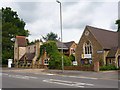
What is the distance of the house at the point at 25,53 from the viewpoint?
66938 millimetres

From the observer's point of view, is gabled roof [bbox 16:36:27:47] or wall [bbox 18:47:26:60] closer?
wall [bbox 18:47:26:60]

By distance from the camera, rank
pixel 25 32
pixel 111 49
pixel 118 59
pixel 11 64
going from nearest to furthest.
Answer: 1. pixel 118 59
2. pixel 111 49
3. pixel 11 64
4. pixel 25 32

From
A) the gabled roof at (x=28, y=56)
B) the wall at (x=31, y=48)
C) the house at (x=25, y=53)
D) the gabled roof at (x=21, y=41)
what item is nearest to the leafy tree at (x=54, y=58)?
the house at (x=25, y=53)

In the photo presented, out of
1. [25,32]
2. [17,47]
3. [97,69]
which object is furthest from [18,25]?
[97,69]

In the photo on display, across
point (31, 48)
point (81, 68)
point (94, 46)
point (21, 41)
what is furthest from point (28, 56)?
point (81, 68)

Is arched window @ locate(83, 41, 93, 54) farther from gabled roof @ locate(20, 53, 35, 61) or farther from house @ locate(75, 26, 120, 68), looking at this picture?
gabled roof @ locate(20, 53, 35, 61)

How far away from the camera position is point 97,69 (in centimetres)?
3784

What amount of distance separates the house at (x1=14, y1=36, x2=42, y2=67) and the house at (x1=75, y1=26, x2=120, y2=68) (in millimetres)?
13922

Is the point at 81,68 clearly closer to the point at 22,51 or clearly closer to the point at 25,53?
the point at 25,53

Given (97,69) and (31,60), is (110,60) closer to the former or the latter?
(97,69)

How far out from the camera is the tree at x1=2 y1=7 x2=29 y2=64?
8238cm

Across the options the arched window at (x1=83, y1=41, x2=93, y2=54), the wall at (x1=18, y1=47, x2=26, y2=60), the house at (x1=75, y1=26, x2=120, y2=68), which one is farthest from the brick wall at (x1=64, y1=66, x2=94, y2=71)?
the wall at (x1=18, y1=47, x2=26, y2=60)

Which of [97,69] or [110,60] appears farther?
[110,60]

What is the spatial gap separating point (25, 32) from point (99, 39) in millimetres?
44368
